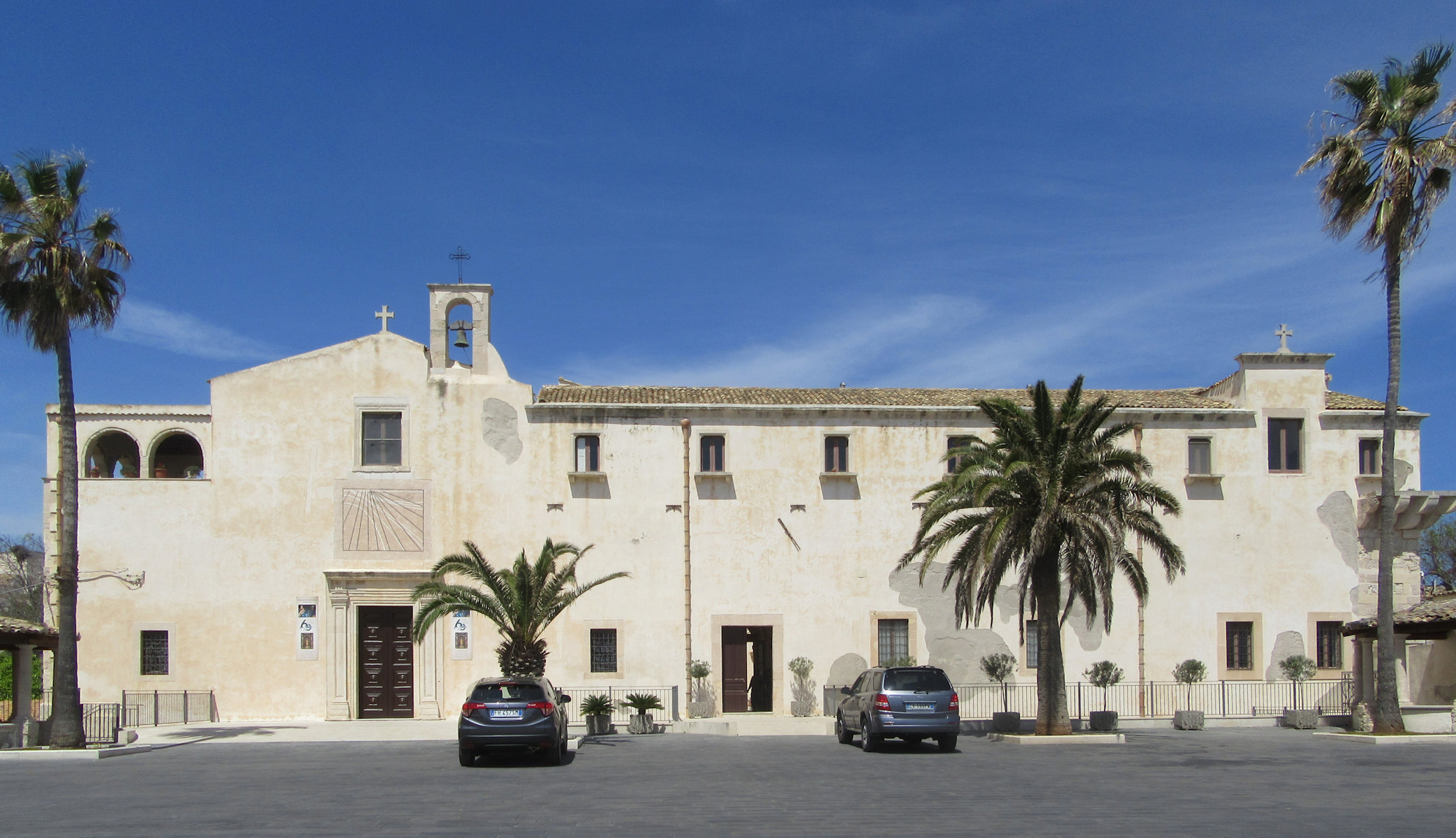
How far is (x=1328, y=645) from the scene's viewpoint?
3275 centimetres

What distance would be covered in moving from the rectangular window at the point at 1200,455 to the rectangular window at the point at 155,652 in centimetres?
2727

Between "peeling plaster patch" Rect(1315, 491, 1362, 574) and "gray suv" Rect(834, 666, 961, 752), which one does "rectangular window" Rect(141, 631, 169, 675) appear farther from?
"peeling plaster patch" Rect(1315, 491, 1362, 574)

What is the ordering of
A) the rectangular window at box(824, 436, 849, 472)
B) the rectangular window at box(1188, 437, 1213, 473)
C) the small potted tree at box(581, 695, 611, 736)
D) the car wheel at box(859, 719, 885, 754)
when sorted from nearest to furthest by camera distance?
the car wheel at box(859, 719, 885, 754) < the small potted tree at box(581, 695, 611, 736) < the rectangular window at box(824, 436, 849, 472) < the rectangular window at box(1188, 437, 1213, 473)

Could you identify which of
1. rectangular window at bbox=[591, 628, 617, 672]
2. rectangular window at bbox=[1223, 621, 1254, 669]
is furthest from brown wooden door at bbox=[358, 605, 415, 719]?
rectangular window at bbox=[1223, 621, 1254, 669]

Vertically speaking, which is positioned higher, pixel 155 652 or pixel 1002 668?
pixel 155 652

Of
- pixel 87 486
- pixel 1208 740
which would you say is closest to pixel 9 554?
pixel 87 486

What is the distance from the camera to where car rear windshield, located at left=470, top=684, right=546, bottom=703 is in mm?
20453

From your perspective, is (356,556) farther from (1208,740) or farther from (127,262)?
(1208,740)

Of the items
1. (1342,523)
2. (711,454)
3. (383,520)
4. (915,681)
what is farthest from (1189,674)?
(383,520)

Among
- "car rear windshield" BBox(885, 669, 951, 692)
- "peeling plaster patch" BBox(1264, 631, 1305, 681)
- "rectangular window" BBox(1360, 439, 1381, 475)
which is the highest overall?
"rectangular window" BBox(1360, 439, 1381, 475)

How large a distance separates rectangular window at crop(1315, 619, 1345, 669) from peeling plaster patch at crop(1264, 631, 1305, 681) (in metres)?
0.46

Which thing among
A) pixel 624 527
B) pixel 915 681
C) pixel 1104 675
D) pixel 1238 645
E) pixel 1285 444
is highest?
pixel 1285 444

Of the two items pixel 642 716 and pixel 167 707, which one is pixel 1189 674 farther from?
pixel 167 707

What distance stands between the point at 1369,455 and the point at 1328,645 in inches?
211
